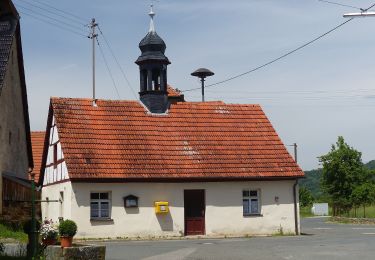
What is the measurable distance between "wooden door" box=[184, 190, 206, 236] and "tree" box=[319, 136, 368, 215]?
20.2 m

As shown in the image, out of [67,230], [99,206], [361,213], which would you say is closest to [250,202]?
[99,206]

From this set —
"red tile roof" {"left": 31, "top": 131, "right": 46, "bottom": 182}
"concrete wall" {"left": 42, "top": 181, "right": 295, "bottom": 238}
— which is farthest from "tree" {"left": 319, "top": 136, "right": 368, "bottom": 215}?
"red tile roof" {"left": 31, "top": 131, "right": 46, "bottom": 182}

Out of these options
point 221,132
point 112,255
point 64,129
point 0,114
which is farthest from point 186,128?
point 112,255

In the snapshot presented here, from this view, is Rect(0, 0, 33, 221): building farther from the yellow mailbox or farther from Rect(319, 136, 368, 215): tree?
Rect(319, 136, 368, 215): tree

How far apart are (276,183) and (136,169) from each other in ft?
22.4

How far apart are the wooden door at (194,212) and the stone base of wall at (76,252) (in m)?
13.5

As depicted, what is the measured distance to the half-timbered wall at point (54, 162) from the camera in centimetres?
2753

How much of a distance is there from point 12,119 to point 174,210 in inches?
324

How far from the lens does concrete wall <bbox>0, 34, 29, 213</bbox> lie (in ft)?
78.2

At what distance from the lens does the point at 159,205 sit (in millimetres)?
26594

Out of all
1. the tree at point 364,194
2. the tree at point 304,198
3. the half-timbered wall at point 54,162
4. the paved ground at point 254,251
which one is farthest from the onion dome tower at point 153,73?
the tree at point 304,198

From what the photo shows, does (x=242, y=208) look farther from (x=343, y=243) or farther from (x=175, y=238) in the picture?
(x=343, y=243)

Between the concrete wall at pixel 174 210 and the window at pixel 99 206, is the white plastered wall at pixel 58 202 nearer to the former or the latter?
the concrete wall at pixel 174 210

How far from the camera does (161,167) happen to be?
27.3m
